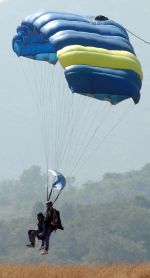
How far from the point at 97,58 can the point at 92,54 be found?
19 centimetres

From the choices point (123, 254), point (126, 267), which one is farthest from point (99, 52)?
point (123, 254)

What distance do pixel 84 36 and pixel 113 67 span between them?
1.37 m

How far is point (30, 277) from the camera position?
52.4ft

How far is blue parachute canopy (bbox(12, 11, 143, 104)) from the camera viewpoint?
20.0m

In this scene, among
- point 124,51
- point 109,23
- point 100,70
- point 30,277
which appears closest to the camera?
point 30,277

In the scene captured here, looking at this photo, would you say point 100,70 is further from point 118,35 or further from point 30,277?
point 30,277

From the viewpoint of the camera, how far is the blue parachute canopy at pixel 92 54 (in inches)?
787

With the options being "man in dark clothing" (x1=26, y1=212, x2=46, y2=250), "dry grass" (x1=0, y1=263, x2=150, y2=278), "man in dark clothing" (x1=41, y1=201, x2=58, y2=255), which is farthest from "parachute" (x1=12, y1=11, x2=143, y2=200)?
"dry grass" (x1=0, y1=263, x2=150, y2=278)

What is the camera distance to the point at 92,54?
2072 centimetres

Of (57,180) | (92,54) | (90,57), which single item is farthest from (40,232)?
(92,54)

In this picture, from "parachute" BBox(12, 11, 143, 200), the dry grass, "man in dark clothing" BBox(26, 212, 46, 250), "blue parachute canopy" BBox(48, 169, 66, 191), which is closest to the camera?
the dry grass

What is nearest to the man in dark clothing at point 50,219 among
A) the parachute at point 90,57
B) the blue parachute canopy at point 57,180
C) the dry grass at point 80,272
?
the parachute at point 90,57

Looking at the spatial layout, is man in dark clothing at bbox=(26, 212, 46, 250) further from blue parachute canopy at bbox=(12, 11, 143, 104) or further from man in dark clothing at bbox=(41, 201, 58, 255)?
blue parachute canopy at bbox=(12, 11, 143, 104)

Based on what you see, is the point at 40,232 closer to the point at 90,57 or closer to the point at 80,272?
the point at 80,272
